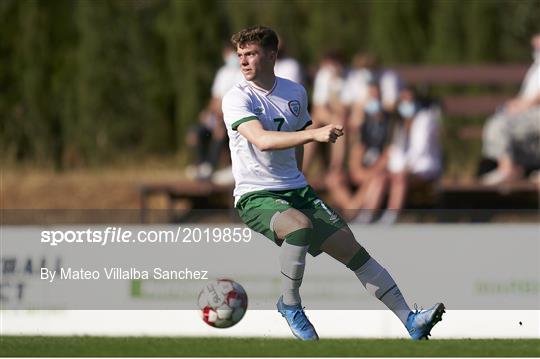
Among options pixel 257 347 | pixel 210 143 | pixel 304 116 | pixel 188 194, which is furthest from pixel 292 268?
pixel 188 194

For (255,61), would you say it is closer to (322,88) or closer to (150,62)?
(322,88)

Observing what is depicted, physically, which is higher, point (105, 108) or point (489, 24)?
point (489, 24)

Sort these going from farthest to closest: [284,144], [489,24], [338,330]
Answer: [489,24]
[338,330]
[284,144]

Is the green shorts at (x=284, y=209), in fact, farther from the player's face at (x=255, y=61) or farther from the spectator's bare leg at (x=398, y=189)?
the spectator's bare leg at (x=398, y=189)

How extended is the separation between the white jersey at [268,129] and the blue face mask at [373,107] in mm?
6615

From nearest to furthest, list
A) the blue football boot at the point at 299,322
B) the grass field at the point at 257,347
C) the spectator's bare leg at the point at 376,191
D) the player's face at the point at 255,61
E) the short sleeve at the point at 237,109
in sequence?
the grass field at the point at 257,347 → the short sleeve at the point at 237,109 → the player's face at the point at 255,61 → the blue football boot at the point at 299,322 → the spectator's bare leg at the point at 376,191

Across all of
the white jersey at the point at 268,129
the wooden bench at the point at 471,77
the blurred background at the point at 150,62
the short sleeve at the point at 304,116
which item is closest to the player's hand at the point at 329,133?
the white jersey at the point at 268,129

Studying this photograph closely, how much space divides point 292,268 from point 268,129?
0.83m

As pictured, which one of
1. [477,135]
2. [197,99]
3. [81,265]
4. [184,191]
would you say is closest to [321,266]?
[81,265]

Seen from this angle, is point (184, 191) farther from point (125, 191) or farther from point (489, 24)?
point (489, 24)

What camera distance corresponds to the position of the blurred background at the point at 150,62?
67.4ft

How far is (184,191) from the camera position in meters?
16.1

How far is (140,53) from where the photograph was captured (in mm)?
21750

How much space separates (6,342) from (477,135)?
9.88 meters
